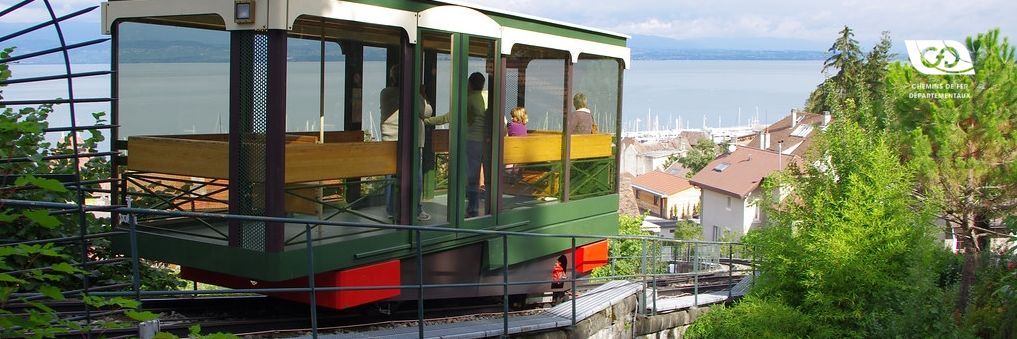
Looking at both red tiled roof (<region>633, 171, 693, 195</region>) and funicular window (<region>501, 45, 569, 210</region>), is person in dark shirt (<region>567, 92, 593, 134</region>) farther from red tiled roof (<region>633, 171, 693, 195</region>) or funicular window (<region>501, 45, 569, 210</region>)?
red tiled roof (<region>633, 171, 693, 195</region>)

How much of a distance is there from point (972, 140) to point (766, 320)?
30.2 ft

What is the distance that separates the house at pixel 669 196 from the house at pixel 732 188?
83.8 ft

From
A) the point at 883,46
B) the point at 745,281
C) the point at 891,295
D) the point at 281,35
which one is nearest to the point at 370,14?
the point at 281,35

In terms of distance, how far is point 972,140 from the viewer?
67.7 feet

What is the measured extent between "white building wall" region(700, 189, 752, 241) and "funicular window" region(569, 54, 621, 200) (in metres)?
48.5

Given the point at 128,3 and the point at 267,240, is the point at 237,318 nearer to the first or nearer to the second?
the point at 267,240

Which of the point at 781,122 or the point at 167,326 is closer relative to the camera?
the point at 167,326

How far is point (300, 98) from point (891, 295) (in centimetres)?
994

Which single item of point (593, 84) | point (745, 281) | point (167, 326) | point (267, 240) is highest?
point (593, 84)

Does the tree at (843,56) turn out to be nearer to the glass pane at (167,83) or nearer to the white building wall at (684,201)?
the white building wall at (684,201)

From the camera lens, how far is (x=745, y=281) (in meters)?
17.8

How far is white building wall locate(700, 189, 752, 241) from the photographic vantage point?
5919 centimetres

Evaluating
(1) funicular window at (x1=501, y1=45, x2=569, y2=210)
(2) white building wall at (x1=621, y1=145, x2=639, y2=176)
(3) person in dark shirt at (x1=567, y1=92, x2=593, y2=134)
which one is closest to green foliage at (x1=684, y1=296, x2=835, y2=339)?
(3) person in dark shirt at (x1=567, y1=92, x2=593, y2=134)

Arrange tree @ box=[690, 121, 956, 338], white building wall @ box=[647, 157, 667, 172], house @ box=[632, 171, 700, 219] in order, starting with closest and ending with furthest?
tree @ box=[690, 121, 956, 338] < house @ box=[632, 171, 700, 219] < white building wall @ box=[647, 157, 667, 172]
